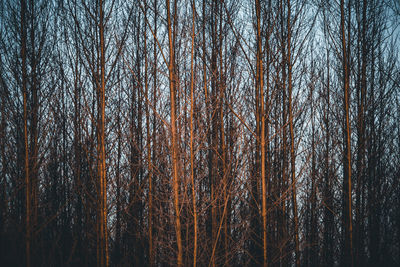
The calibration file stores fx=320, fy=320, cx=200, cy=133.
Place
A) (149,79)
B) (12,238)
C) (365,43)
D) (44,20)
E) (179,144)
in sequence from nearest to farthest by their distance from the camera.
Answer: (179,144) → (12,238) → (44,20) → (365,43) → (149,79)

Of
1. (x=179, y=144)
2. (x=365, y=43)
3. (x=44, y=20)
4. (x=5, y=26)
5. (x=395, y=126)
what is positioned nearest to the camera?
(x=179, y=144)

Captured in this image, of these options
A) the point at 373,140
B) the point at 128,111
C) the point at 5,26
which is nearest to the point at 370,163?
the point at 373,140

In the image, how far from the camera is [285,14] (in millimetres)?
6453

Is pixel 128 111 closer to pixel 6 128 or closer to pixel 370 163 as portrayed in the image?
pixel 6 128

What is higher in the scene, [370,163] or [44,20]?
[44,20]

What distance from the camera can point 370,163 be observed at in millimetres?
7074

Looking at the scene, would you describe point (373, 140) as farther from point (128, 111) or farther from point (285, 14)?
point (128, 111)

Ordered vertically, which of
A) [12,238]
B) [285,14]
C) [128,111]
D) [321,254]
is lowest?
[321,254]

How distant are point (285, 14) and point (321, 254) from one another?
5.73 m

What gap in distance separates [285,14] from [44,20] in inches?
177

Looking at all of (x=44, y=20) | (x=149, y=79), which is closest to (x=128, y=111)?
(x=149, y=79)

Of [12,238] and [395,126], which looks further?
[395,126]

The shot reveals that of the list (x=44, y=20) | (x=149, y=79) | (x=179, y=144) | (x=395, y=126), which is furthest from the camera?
(x=395, y=126)

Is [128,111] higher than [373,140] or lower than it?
higher
